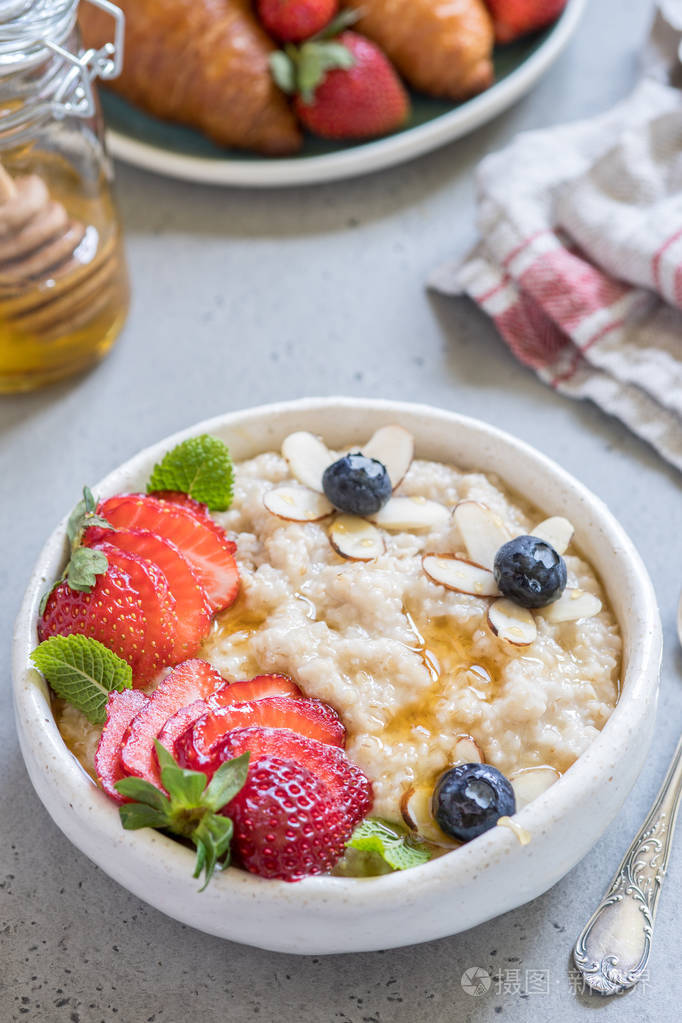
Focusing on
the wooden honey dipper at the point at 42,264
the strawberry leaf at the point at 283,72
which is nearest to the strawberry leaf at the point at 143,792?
the wooden honey dipper at the point at 42,264

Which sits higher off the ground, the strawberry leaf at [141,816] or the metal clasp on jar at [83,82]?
the metal clasp on jar at [83,82]

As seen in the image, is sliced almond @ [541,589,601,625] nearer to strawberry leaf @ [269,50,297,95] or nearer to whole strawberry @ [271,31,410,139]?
whole strawberry @ [271,31,410,139]

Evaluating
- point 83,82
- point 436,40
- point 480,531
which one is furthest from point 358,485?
point 436,40

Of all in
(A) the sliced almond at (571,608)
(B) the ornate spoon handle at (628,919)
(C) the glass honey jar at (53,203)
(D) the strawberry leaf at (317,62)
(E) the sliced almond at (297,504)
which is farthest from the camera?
(D) the strawberry leaf at (317,62)

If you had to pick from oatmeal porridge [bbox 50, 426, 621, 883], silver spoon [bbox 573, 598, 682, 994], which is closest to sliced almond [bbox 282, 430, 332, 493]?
oatmeal porridge [bbox 50, 426, 621, 883]

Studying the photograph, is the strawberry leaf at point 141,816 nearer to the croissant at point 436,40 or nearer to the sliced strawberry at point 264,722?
the sliced strawberry at point 264,722

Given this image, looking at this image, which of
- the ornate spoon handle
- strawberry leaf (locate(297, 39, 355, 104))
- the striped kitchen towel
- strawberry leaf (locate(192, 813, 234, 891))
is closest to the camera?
strawberry leaf (locate(192, 813, 234, 891))

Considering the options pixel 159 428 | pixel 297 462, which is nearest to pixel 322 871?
pixel 297 462
